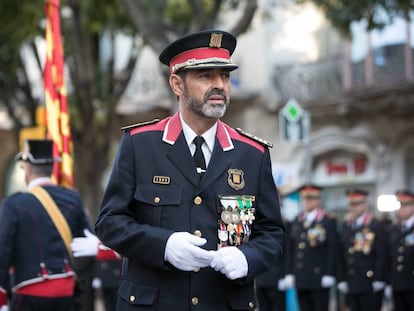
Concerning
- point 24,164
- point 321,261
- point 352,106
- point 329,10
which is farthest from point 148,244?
point 352,106

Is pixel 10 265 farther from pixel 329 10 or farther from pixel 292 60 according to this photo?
pixel 292 60

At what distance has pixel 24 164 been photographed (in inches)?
288

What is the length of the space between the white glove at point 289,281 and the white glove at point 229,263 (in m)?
9.04

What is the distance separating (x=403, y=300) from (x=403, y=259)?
0.55 m

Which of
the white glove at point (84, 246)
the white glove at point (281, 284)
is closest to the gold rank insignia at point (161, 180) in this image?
the white glove at point (84, 246)

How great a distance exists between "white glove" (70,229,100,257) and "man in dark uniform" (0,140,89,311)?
0.18 meters

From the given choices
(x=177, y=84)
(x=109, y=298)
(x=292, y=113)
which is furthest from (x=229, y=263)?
(x=109, y=298)

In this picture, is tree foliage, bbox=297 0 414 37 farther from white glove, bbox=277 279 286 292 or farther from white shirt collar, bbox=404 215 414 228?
white glove, bbox=277 279 286 292

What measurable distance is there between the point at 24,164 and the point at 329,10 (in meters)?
9.28

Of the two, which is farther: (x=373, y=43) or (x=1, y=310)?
(x=373, y=43)

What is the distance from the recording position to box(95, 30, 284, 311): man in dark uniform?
3971 millimetres

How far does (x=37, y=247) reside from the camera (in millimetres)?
6809

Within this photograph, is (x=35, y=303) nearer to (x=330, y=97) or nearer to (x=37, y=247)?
(x=37, y=247)

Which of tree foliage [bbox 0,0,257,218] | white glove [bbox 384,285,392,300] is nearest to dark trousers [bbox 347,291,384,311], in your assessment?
white glove [bbox 384,285,392,300]
